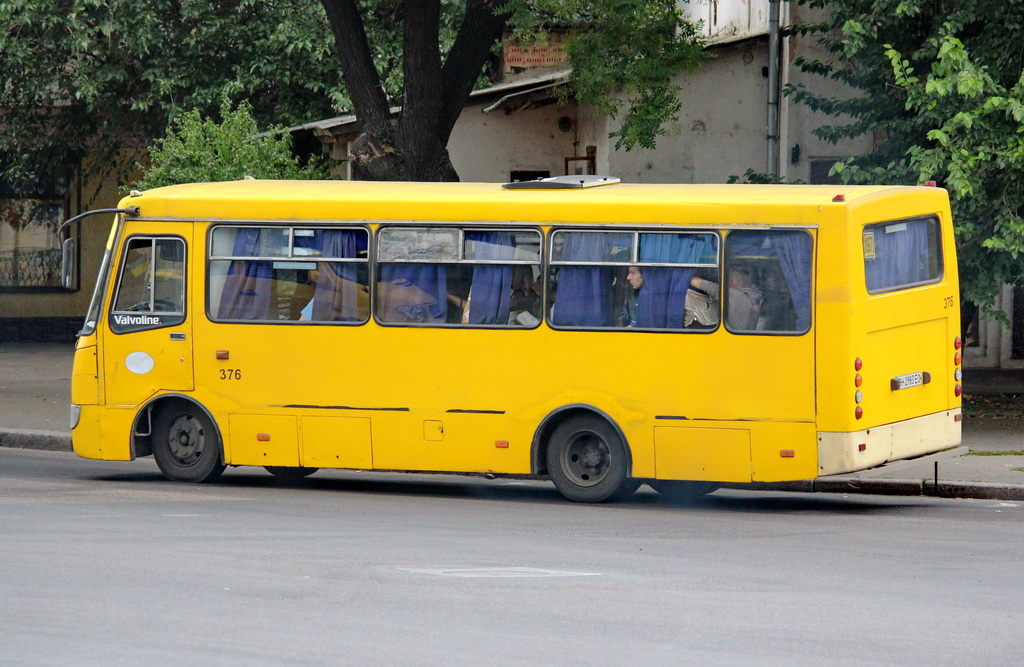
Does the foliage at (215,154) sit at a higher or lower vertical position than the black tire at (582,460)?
higher

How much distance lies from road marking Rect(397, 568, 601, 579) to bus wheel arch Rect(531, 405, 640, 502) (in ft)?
10.7

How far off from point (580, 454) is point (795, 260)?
239cm

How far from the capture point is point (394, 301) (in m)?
12.5

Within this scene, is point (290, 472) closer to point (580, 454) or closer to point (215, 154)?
point (580, 454)

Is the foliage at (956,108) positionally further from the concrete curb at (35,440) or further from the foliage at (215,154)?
the concrete curb at (35,440)

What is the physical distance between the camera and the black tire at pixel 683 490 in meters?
12.8

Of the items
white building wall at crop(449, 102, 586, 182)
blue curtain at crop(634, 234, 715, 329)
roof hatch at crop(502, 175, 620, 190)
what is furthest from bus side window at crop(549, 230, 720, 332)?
white building wall at crop(449, 102, 586, 182)

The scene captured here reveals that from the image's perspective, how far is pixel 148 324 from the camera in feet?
43.4

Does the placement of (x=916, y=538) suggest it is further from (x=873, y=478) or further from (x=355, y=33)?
(x=355, y=33)

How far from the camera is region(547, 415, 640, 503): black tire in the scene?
11992 mm

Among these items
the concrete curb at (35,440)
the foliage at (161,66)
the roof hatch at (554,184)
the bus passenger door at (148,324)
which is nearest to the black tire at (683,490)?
the roof hatch at (554,184)

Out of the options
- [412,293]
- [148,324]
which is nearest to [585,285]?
[412,293]

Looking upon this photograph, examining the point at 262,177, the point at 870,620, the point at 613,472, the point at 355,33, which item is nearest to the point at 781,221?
the point at 613,472

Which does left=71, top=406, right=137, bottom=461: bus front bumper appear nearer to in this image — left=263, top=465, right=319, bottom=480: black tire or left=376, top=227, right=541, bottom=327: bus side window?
left=263, top=465, right=319, bottom=480: black tire
